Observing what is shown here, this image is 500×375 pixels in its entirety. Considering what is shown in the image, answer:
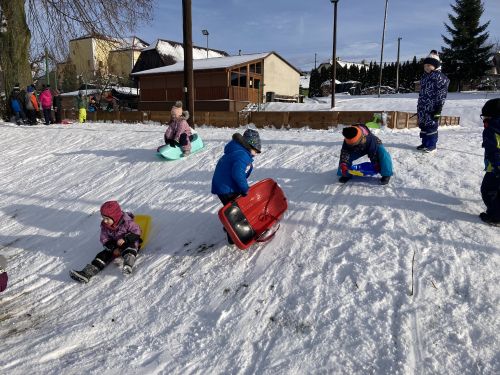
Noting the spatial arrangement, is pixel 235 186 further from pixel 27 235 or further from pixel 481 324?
pixel 27 235

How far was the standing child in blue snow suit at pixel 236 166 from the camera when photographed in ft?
13.3

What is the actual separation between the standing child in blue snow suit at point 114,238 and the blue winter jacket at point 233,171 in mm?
1137

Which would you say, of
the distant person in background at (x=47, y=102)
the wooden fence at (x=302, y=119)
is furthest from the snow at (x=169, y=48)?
the distant person in background at (x=47, y=102)

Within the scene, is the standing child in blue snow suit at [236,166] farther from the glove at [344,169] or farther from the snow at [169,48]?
the snow at [169,48]

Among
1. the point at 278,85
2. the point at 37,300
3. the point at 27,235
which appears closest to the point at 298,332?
the point at 37,300

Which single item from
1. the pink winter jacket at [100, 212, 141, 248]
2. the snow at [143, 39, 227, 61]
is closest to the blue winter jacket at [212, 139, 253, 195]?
the pink winter jacket at [100, 212, 141, 248]

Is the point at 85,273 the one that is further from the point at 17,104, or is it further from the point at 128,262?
the point at 17,104

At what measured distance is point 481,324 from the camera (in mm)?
2717

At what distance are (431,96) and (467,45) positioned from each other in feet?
123

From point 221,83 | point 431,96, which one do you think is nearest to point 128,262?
point 431,96

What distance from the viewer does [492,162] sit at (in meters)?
3.90

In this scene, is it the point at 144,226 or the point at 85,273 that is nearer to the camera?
the point at 85,273

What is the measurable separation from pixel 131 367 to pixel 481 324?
2.61 metres

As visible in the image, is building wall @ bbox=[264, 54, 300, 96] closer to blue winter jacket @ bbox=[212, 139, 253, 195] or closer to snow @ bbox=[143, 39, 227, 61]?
snow @ bbox=[143, 39, 227, 61]
